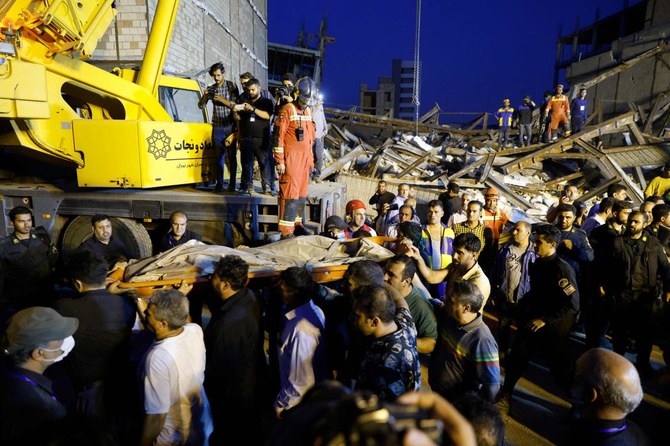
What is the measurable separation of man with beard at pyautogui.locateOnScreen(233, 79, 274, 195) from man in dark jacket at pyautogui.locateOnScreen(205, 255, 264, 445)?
3416 mm

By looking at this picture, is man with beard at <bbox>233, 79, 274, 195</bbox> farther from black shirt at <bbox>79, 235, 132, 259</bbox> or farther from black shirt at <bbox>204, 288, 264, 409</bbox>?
black shirt at <bbox>204, 288, 264, 409</bbox>

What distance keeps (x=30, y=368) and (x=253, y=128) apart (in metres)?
4.61

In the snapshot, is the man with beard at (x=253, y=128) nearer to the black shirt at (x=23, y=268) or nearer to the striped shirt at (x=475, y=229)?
the black shirt at (x=23, y=268)

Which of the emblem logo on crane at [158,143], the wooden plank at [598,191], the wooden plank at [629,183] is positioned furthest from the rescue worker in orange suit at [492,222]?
the wooden plank at [629,183]

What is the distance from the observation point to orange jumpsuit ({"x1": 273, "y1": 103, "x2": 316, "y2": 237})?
5.29 meters

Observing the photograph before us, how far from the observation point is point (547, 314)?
359 centimetres

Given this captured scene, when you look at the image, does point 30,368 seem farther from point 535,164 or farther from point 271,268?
point 535,164

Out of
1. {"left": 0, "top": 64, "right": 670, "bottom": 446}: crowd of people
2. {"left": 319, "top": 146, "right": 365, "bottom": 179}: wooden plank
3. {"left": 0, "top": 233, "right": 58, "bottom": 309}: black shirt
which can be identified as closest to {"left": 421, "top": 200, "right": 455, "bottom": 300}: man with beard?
{"left": 0, "top": 64, "right": 670, "bottom": 446}: crowd of people

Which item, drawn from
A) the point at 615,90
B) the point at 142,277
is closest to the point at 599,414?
the point at 142,277

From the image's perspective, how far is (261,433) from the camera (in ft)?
10.2

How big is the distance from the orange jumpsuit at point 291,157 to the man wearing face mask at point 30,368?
11.2 ft

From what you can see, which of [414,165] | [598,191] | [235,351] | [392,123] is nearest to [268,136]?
[235,351]

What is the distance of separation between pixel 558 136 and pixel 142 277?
14.3 meters

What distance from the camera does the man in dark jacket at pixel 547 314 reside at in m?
3.50
